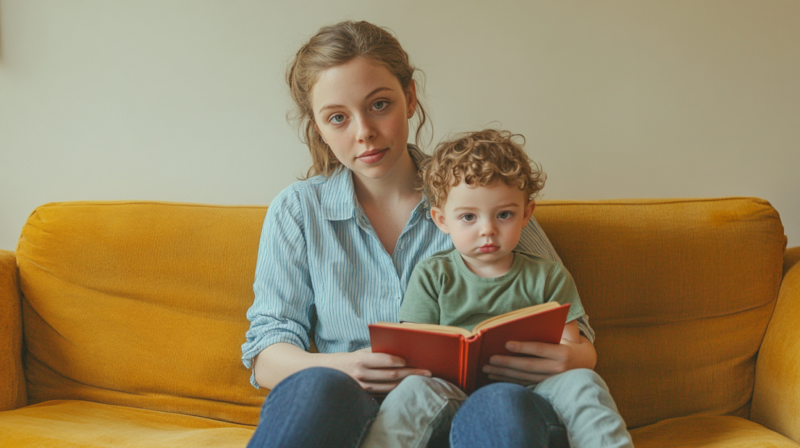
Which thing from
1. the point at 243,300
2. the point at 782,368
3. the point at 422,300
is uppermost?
the point at 422,300

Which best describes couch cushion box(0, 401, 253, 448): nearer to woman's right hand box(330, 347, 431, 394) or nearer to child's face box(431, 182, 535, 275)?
woman's right hand box(330, 347, 431, 394)

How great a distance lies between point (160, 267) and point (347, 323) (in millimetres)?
620

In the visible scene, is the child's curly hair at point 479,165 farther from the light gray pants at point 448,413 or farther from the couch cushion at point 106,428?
the couch cushion at point 106,428

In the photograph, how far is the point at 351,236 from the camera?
54.2 inches

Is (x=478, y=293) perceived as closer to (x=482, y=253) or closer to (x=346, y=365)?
(x=482, y=253)

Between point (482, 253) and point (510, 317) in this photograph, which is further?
point (482, 253)

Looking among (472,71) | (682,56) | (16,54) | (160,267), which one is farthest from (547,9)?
(16,54)

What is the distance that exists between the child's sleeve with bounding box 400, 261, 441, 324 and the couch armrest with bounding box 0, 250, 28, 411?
110cm

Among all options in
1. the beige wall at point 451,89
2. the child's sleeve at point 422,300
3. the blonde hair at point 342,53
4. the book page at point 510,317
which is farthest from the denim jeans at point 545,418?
the beige wall at point 451,89

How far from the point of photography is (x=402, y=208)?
142 centimetres

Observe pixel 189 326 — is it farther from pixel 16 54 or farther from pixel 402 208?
pixel 16 54

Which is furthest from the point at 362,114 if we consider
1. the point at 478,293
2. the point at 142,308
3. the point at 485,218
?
the point at 142,308

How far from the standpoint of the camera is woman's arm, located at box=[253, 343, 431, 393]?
108cm

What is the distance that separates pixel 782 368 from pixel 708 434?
0.83 ft
